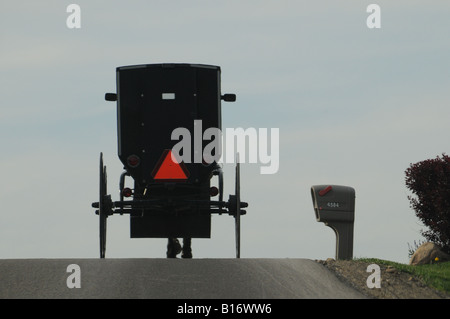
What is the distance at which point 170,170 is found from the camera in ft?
55.1

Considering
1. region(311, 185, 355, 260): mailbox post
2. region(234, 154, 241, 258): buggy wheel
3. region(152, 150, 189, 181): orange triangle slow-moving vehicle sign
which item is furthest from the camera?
region(152, 150, 189, 181): orange triangle slow-moving vehicle sign

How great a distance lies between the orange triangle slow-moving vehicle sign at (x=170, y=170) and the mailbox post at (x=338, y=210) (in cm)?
307

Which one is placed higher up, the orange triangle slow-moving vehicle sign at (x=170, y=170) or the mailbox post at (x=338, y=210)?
the orange triangle slow-moving vehicle sign at (x=170, y=170)

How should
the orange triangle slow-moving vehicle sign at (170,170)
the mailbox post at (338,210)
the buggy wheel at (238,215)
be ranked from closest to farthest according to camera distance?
the mailbox post at (338,210) → the buggy wheel at (238,215) → the orange triangle slow-moving vehicle sign at (170,170)

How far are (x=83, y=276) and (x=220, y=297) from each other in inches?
94.9

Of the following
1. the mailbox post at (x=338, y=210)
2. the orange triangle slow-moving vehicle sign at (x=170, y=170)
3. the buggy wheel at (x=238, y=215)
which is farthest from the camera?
the orange triangle slow-moving vehicle sign at (x=170, y=170)

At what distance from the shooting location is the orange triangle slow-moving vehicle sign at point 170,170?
1677 centimetres

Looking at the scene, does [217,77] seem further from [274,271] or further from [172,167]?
[274,271]

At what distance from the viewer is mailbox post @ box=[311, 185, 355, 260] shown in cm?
1460

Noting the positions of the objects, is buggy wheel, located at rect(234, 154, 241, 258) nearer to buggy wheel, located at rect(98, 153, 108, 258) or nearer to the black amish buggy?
the black amish buggy

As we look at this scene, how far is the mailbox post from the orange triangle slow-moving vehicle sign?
10.1 feet

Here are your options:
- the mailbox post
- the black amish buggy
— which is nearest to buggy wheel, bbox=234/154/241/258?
the black amish buggy

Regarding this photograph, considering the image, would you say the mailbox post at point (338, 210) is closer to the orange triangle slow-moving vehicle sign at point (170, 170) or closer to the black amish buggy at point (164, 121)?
the black amish buggy at point (164, 121)

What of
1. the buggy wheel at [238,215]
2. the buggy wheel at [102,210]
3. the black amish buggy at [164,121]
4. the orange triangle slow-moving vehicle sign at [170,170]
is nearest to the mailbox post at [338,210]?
the buggy wheel at [238,215]
